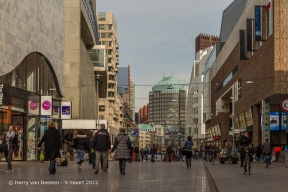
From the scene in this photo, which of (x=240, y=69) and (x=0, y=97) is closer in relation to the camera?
(x=0, y=97)

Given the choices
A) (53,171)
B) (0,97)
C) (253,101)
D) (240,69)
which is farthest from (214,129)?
(53,171)

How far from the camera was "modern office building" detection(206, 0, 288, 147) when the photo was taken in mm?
46062

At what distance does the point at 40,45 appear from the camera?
4628cm

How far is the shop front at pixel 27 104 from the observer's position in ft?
128

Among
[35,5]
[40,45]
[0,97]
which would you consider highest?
[35,5]

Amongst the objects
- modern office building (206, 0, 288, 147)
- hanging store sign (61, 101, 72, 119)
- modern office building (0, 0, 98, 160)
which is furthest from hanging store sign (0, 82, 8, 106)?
modern office building (206, 0, 288, 147)

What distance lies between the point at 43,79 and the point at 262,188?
35.0 metres

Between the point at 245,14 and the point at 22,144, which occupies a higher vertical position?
the point at 245,14

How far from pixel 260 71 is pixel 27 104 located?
73.2ft

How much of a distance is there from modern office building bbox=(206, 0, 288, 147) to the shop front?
1820 cm

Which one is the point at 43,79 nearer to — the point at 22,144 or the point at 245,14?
the point at 22,144

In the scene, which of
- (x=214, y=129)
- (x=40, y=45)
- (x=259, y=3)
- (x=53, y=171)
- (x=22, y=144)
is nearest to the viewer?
(x=53, y=171)

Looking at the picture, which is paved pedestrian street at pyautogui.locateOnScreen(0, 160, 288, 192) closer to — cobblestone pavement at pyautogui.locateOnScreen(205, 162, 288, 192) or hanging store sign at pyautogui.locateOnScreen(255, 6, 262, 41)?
cobblestone pavement at pyautogui.locateOnScreen(205, 162, 288, 192)

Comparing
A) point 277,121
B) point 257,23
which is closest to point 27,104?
point 257,23
